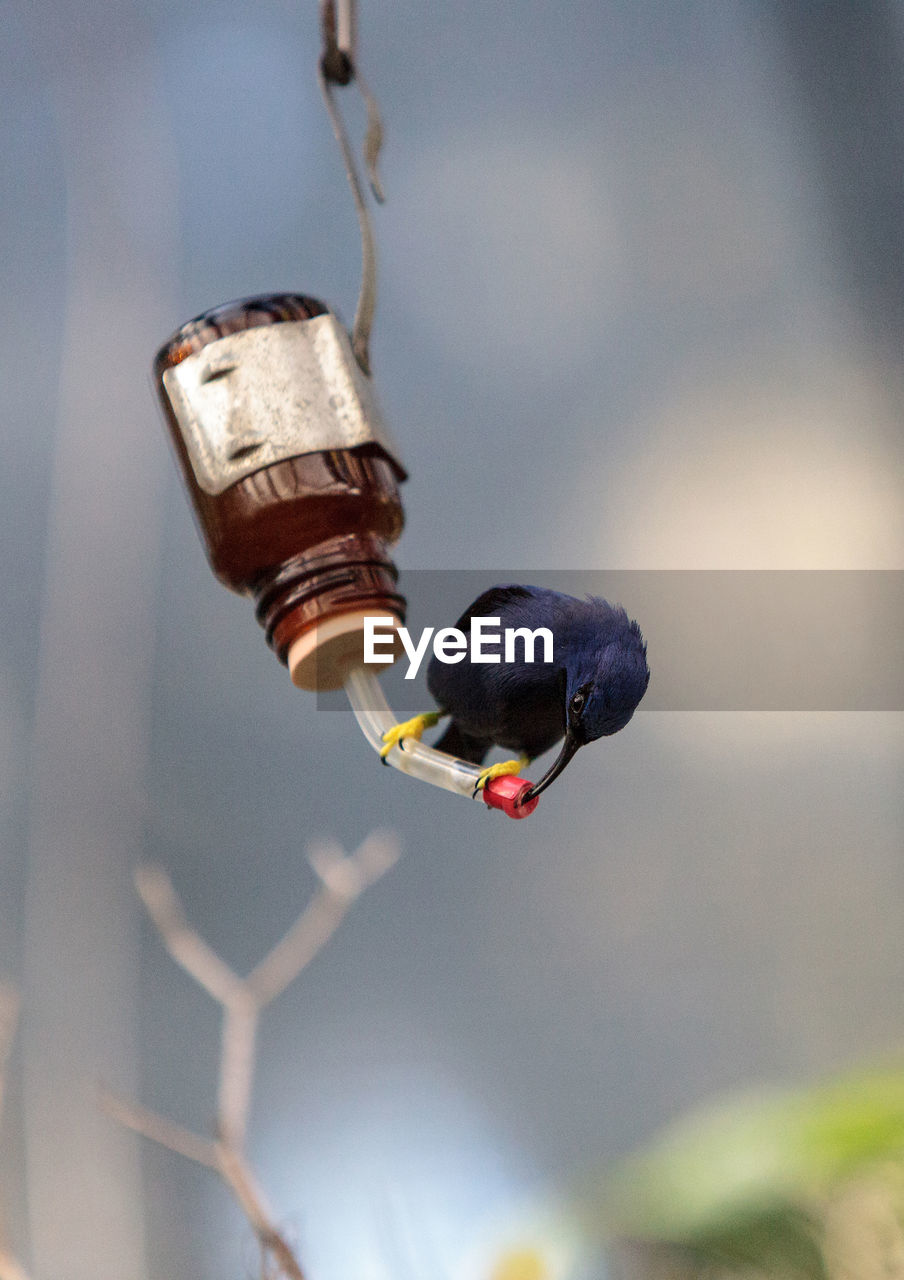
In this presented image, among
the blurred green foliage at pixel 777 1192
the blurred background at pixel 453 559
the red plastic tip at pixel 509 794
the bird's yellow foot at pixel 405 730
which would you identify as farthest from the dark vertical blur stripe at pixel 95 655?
the red plastic tip at pixel 509 794

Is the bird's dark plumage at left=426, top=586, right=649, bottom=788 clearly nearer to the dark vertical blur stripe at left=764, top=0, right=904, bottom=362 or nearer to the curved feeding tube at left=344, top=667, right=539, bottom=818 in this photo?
the curved feeding tube at left=344, top=667, right=539, bottom=818

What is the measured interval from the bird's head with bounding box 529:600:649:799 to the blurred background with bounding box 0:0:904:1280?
2.17ft

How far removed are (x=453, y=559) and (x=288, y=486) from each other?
0.75 m

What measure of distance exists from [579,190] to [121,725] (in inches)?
30.2

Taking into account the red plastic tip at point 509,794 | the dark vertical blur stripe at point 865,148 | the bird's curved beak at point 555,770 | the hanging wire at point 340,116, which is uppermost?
the dark vertical blur stripe at point 865,148

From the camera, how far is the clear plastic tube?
0.30m

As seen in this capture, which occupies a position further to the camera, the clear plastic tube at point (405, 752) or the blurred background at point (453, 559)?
the blurred background at point (453, 559)

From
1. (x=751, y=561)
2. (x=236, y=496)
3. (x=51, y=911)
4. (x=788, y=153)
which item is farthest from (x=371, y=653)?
(x=788, y=153)

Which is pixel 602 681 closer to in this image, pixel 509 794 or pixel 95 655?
pixel 509 794

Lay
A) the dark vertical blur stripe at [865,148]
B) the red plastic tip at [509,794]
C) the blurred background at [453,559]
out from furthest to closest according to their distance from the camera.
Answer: the dark vertical blur stripe at [865,148]
the blurred background at [453,559]
the red plastic tip at [509,794]

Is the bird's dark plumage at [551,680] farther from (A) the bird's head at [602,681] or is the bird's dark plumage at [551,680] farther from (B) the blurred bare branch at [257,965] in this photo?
(B) the blurred bare branch at [257,965]

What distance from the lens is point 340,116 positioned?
0.35 m

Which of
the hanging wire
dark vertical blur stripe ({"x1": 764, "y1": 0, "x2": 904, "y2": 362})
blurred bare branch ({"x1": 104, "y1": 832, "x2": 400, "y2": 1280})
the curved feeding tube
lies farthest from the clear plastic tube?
dark vertical blur stripe ({"x1": 764, "y1": 0, "x2": 904, "y2": 362})

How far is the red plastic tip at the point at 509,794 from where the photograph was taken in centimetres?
29
